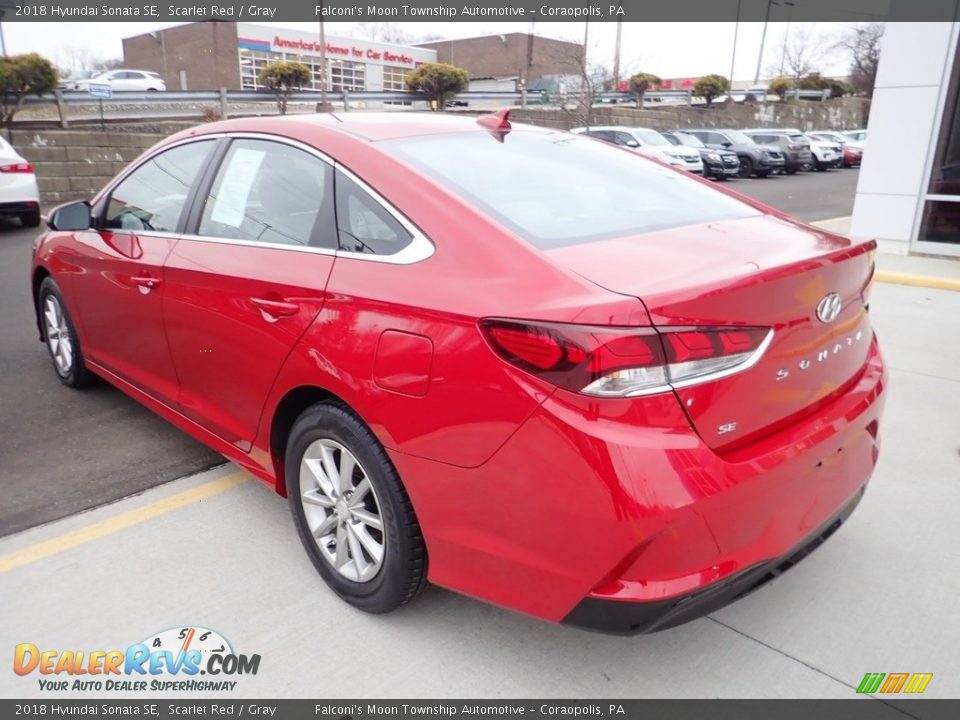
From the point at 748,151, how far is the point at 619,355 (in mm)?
25052

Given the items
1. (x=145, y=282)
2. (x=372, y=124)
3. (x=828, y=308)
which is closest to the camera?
(x=828, y=308)

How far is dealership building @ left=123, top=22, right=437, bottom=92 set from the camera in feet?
182

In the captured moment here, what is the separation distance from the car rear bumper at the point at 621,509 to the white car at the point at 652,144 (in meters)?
18.0

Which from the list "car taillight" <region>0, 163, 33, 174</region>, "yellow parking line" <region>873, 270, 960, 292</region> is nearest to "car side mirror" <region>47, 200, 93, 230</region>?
"yellow parking line" <region>873, 270, 960, 292</region>

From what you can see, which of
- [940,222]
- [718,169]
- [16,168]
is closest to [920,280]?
[940,222]

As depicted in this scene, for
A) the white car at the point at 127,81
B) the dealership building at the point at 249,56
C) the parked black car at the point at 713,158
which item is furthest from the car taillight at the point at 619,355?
the dealership building at the point at 249,56

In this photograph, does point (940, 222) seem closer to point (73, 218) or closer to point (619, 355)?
point (619, 355)

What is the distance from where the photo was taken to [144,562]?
2928 mm

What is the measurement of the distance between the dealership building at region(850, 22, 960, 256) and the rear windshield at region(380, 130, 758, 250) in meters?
7.63

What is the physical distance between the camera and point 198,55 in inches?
2228

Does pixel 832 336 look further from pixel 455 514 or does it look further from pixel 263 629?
pixel 263 629

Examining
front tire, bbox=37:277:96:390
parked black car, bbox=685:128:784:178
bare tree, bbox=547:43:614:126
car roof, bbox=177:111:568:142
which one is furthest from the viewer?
bare tree, bbox=547:43:614:126

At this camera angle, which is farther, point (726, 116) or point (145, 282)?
point (726, 116)
